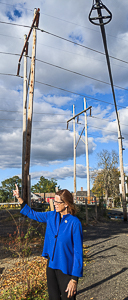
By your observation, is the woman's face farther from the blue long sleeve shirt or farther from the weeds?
the weeds

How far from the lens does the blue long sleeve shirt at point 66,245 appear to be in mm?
2471

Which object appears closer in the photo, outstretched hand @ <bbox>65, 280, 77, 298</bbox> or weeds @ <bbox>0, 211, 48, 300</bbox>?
outstretched hand @ <bbox>65, 280, 77, 298</bbox>

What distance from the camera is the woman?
2465mm

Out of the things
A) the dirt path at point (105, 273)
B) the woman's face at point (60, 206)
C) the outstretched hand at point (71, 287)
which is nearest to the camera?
the outstretched hand at point (71, 287)

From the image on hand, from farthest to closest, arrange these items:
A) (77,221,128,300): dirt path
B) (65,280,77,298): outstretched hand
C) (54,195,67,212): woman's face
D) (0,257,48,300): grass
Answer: (77,221,128,300): dirt path → (0,257,48,300): grass → (54,195,67,212): woman's face → (65,280,77,298): outstretched hand

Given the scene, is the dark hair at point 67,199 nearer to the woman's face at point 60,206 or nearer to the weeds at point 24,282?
the woman's face at point 60,206

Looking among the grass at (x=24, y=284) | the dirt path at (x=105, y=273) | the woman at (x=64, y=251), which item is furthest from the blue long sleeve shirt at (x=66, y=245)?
the dirt path at (x=105, y=273)

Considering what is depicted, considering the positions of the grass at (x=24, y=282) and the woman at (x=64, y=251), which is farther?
the grass at (x=24, y=282)

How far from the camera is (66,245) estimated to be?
8.30ft

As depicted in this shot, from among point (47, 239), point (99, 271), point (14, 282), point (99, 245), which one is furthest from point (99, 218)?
point (47, 239)

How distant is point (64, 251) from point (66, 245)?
63mm

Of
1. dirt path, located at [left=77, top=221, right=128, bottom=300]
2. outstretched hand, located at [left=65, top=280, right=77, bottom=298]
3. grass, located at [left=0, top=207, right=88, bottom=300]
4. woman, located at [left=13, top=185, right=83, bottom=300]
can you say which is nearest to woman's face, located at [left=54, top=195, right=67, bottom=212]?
woman, located at [left=13, top=185, right=83, bottom=300]

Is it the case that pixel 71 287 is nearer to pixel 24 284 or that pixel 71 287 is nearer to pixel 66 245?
pixel 66 245

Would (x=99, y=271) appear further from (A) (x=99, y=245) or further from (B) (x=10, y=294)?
(A) (x=99, y=245)
